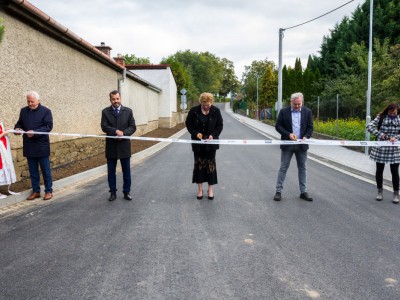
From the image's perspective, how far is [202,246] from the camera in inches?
155

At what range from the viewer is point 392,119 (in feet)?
19.7

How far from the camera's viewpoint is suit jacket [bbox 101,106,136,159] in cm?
603

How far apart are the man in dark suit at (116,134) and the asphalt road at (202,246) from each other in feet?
1.28

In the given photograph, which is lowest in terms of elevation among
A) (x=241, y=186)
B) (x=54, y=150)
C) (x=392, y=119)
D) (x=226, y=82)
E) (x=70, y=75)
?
(x=241, y=186)

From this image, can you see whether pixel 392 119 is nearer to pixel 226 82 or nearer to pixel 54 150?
pixel 54 150

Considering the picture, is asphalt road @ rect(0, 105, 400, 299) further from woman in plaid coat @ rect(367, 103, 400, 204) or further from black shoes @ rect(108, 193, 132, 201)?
woman in plaid coat @ rect(367, 103, 400, 204)

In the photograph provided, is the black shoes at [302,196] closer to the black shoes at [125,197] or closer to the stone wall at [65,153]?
the black shoes at [125,197]

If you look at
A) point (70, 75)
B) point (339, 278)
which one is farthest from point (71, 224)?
point (70, 75)

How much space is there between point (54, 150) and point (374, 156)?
714cm

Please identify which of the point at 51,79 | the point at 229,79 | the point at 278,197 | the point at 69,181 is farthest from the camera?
the point at 229,79

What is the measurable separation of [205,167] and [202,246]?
7.72 ft

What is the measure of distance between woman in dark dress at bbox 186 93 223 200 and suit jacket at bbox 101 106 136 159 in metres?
1.07

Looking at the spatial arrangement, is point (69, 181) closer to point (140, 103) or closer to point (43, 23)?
point (43, 23)

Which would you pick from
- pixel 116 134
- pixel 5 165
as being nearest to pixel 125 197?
pixel 116 134
